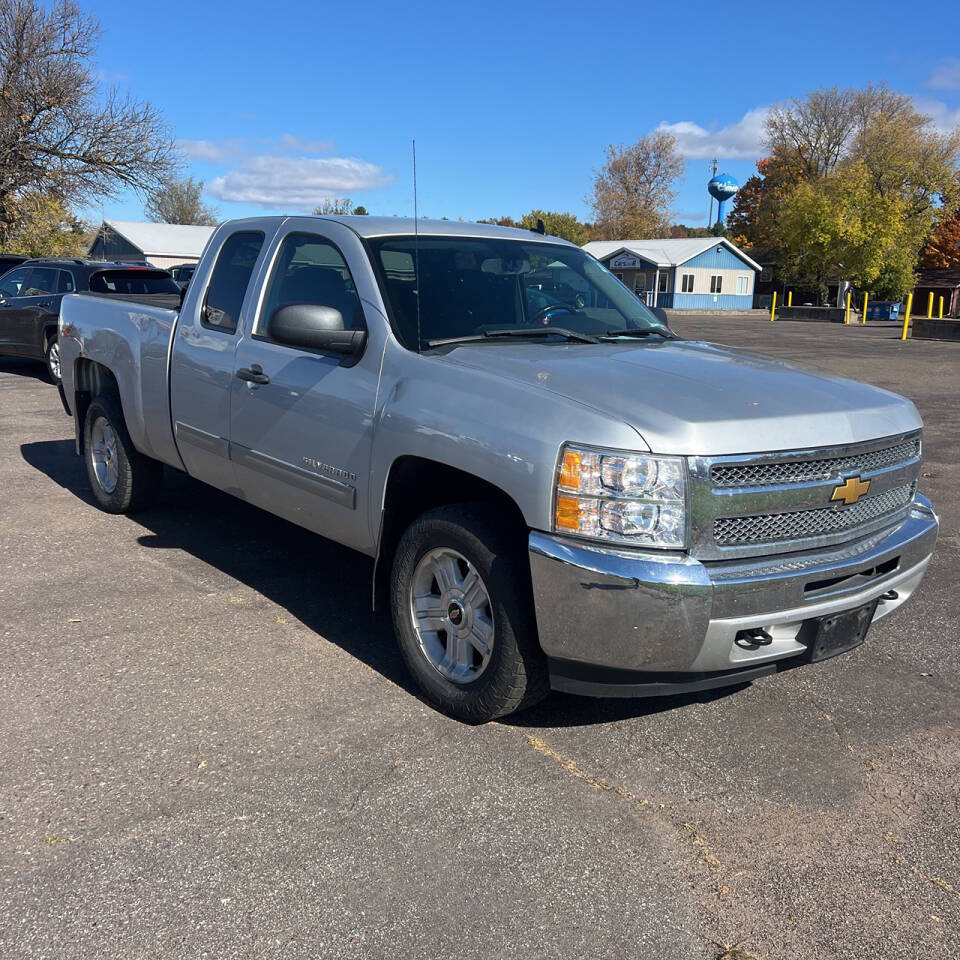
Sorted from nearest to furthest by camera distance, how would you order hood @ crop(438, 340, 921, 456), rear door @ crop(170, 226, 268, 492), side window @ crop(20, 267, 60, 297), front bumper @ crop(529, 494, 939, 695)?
front bumper @ crop(529, 494, 939, 695) → hood @ crop(438, 340, 921, 456) → rear door @ crop(170, 226, 268, 492) → side window @ crop(20, 267, 60, 297)

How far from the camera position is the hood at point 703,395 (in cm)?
326

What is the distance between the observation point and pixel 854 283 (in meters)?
63.2

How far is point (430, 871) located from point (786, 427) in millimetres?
1868

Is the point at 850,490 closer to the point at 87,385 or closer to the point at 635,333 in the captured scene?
the point at 635,333

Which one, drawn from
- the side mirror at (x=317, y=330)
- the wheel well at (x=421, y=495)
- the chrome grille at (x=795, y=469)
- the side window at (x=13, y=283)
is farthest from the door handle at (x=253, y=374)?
the side window at (x=13, y=283)

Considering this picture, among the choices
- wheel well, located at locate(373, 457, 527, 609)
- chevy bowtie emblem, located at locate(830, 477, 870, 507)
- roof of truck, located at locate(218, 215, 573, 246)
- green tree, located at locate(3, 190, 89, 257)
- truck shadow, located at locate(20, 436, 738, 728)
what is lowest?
truck shadow, located at locate(20, 436, 738, 728)

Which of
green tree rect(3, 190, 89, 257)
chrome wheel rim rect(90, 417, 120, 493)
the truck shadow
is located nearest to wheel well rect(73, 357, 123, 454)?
chrome wheel rim rect(90, 417, 120, 493)

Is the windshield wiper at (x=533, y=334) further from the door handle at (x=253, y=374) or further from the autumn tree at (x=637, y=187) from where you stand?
the autumn tree at (x=637, y=187)

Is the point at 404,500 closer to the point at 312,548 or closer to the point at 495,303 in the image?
the point at 495,303

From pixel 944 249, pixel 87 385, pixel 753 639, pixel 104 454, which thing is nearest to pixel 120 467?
pixel 104 454

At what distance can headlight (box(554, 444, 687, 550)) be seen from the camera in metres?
3.19

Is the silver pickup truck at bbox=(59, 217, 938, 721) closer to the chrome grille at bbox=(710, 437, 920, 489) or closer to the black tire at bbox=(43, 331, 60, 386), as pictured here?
the chrome grille at bbox=(710, 437, 920, 489)

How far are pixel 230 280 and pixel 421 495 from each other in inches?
79.4

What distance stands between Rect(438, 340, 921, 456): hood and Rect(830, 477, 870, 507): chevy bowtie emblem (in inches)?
6.1
